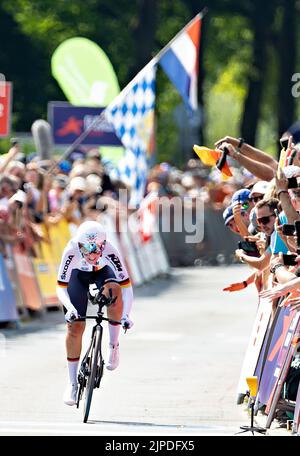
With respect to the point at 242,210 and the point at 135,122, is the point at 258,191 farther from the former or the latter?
the point at 135,122

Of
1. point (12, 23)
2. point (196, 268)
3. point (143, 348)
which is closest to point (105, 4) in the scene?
point (12, 23)

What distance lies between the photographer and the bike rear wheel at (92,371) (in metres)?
11.5

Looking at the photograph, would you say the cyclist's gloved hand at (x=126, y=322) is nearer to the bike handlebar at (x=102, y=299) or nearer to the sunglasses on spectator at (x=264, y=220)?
the bike handlebar at (x=102, y=299)

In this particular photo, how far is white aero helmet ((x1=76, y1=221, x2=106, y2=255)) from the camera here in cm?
1170

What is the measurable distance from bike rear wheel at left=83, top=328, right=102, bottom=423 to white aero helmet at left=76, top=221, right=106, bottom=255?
606mm

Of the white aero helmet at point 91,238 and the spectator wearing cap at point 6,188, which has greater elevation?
the white aero helmet at point 91,238

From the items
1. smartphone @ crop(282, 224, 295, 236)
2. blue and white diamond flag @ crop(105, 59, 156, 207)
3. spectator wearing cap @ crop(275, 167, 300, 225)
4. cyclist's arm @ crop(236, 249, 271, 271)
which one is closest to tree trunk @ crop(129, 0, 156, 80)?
blue and white diamond flag @ crop(105, 59, 156, 207)

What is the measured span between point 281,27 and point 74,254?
4863 centimetres

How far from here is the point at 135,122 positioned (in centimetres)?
2394

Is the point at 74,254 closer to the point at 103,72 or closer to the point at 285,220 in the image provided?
the point at 285,220

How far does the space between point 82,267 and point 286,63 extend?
47384 millimetres

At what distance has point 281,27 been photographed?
5969cm

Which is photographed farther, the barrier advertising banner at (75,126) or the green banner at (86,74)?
the green banner at (86,74)

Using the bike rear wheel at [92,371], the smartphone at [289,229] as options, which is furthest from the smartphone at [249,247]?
the smartphone at [289,229]
